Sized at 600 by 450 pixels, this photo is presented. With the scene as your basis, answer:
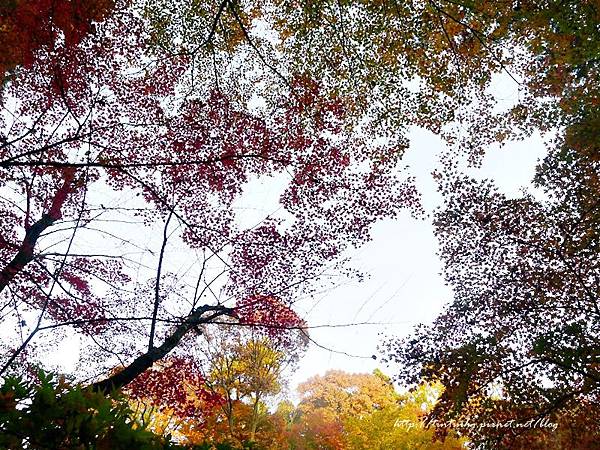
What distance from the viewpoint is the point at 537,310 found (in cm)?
741

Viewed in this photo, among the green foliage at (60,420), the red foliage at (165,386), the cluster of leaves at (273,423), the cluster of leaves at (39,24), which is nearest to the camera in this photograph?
the green foliage at (60,420)

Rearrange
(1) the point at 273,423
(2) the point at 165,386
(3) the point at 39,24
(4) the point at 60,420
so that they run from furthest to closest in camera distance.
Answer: (1) the point at 273,423 → (2) the point at 165,386 → (3) the point at 39,24 → (4) the point at 60,420

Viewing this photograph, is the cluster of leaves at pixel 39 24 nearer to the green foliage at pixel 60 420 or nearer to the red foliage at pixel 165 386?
the green foliage at pixel 60 420

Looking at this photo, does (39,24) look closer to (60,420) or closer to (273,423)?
(60,420)

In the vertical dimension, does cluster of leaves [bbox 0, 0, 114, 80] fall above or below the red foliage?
above

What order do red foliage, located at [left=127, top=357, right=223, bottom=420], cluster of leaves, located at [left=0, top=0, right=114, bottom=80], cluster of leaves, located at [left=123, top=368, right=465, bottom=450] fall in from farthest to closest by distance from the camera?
1. cluster of leaves, located at [left=123, top=368, right=465, bottom=450]
2. red foliage, located at [left=127, top=357, right=223, bottom=420]
3. cluster of leaves, located at [left=0, top=0, right=114, bottom=80]

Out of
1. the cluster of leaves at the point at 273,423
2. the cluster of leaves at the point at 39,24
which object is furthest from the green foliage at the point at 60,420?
the cluster of leaves at the point at 273,423

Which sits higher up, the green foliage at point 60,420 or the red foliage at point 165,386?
the red foliage at point 165,386

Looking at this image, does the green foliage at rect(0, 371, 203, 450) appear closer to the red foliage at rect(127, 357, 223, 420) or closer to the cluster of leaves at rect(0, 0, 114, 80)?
the cluster of leaves at rect(0, 0, 114, 80)

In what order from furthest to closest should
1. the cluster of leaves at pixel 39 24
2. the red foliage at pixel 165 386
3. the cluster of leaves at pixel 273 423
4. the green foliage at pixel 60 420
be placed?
the cluster of leaves at pixel 273 423 → the red foliage at pixel 165 386 → the cluster of leaves at pixel 39 24 → the green foliage at pixel 60 420

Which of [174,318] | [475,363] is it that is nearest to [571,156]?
[475,363]

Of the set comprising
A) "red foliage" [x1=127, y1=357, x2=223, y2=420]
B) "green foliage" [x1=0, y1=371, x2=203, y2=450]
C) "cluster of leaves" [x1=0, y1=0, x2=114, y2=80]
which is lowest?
"green foliage" [x1=0, y1=371, x2=203, y2=450]

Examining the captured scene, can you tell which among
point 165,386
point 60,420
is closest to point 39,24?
point 60,420

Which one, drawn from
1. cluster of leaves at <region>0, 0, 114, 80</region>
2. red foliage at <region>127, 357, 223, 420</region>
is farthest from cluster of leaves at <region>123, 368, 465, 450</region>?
cluster of leaves at <region>0, 0, 114, 80</region>
